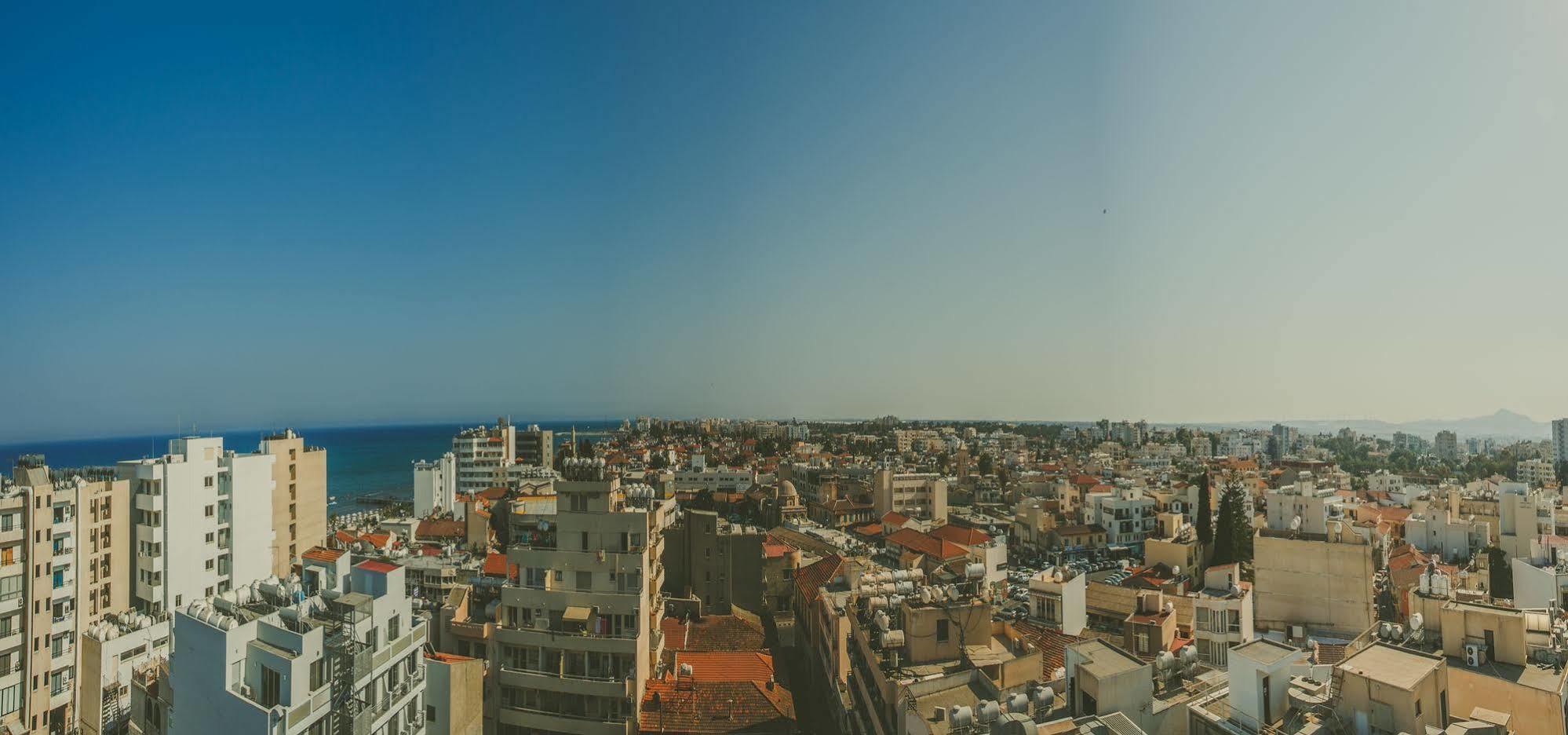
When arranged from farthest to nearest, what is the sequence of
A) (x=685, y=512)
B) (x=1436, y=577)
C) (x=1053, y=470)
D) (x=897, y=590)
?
(x=1053, y=470) → (x=685, y=512) → (x=1436, y=577) → (x=897, y=590)

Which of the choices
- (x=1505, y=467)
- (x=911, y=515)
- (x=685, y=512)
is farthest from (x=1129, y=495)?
(x=1505, y=467)

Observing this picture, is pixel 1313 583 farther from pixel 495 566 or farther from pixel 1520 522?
pixel 1520 522

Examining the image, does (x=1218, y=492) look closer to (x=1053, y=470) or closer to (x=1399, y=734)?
(x=1053, y=470)

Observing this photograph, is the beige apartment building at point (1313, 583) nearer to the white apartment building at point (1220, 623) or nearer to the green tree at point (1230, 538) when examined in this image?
the white apartment building at point (1220, 623)

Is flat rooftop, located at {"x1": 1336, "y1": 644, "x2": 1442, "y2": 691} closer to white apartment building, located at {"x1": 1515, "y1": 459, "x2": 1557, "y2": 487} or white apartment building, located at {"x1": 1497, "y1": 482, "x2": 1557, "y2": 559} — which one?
white apartment building, located at {"x1": 1497, "y1": 482, "x2": 1557, "y2": 559}

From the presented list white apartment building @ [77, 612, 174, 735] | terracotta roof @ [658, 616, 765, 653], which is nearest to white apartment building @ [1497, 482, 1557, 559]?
terracotta roof @ [658, 616, 765, 653]

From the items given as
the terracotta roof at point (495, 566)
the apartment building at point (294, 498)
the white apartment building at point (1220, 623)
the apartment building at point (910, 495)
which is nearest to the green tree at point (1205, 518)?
the white apartment building at point (1220, 623)

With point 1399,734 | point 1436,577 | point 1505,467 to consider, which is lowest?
point 1505,467
